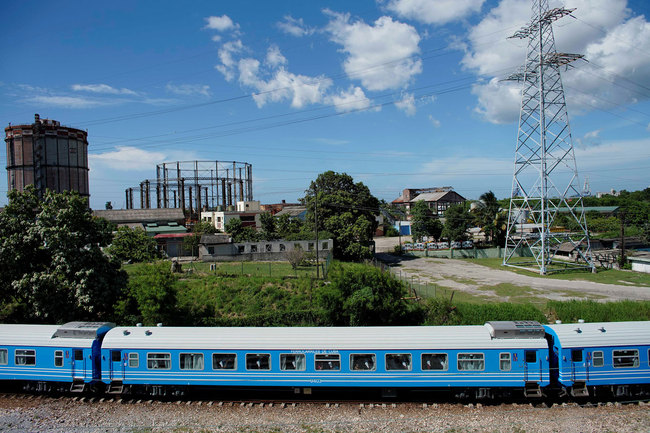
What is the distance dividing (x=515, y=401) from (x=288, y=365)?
871cm

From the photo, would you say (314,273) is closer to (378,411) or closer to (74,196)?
(74,196)

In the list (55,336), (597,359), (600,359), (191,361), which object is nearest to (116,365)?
(55,336)

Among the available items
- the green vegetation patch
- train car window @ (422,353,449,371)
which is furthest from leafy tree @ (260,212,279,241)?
train car window @ (422,353,449,371)

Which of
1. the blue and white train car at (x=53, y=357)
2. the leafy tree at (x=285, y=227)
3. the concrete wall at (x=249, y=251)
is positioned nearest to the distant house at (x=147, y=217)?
the leafy tree at (x=285, y=227)

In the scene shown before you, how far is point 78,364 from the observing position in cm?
1702

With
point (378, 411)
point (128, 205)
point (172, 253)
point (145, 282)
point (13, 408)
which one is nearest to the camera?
point (378, 411)

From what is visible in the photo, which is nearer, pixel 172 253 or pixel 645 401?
pixel 645 401

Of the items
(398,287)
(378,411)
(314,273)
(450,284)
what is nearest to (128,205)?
(314,273)

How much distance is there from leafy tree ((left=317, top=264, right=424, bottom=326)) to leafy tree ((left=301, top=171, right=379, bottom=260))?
1001 inches

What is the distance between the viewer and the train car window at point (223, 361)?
54.0ft

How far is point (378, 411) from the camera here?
15.7m

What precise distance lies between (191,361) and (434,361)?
9.33m

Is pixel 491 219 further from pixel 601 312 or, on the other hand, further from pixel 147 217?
pixel 147 217

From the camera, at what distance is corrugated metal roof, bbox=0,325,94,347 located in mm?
17156
